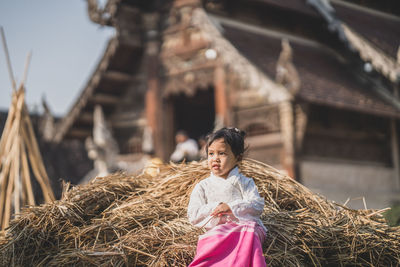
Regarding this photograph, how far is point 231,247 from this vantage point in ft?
10.6

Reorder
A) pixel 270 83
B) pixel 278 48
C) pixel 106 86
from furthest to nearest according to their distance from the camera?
pixel 106 86, pixel 278 48, pixel 270 83

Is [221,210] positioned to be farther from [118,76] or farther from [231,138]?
[118,76]

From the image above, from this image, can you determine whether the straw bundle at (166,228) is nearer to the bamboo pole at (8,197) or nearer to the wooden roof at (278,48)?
the bamboo pole at (8,197)

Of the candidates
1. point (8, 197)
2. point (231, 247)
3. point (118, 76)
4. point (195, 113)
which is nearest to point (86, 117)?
point (118, 76)

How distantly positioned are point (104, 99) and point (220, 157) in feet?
31.0

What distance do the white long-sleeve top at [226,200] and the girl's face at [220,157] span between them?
52 millimetres

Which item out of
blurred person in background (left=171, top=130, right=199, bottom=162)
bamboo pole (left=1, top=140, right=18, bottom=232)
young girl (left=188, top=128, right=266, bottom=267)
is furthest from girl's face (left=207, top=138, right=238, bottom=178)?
blurred person in background (left=171, top=130, right=199, bottom=162)

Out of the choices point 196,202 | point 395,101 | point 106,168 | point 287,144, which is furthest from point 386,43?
point 196,202

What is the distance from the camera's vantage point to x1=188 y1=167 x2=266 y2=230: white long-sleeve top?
331cm

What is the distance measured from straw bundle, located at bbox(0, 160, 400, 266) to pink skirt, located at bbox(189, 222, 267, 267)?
0.44 feet

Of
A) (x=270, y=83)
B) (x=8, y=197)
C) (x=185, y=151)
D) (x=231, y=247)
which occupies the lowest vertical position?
(x=185, y=151)

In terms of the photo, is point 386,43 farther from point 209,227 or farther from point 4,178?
point 209,227

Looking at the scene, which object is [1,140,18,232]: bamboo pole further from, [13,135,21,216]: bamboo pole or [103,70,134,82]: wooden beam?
[103,70,134,82]: wooden beam

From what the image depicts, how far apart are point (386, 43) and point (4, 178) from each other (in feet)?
27.1
